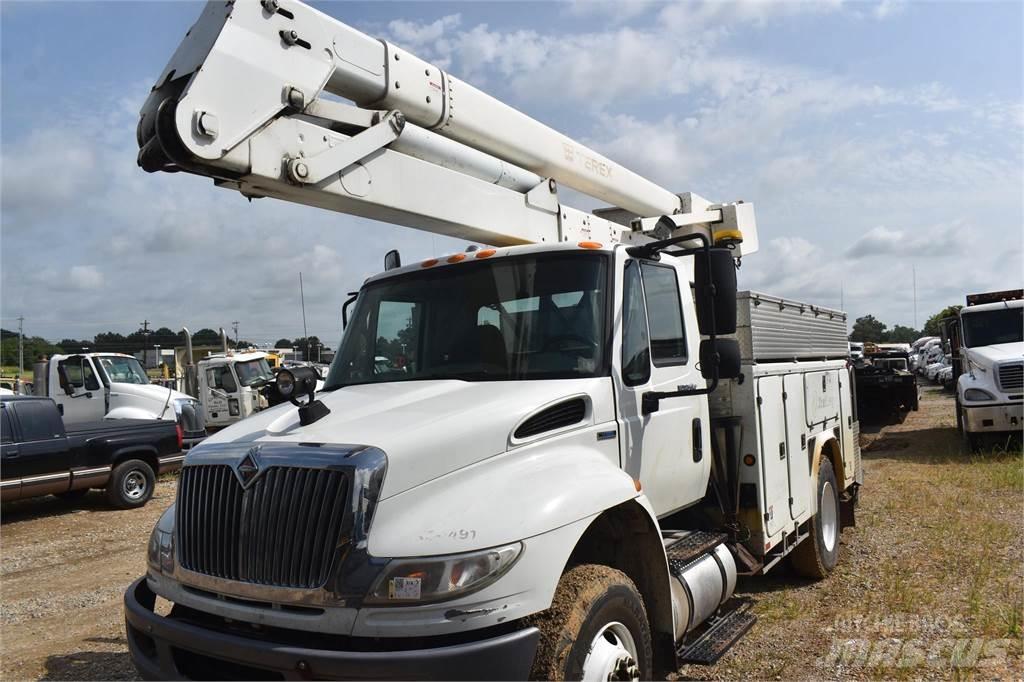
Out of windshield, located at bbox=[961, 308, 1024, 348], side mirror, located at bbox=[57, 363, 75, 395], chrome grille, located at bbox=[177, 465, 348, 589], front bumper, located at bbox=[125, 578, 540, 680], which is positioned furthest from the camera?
side mirror, located at bbox=[57, 363, 75, 395]

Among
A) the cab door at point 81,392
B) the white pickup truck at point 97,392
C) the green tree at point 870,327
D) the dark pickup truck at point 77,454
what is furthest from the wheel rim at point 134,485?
the green tree at point 870,327

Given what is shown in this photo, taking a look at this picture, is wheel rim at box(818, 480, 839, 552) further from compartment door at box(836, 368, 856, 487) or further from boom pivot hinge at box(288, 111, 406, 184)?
boom pivot hinge at box(288, 111, 406, 184)

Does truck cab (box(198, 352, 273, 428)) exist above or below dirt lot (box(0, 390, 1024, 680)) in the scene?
above

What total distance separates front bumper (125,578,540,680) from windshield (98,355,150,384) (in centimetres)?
1396

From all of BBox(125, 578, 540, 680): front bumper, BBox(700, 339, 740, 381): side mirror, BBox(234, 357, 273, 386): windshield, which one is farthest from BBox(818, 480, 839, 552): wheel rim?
BBox(234, 357, 273, 386): windshield

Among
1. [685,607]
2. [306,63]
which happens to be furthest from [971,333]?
[306,63]

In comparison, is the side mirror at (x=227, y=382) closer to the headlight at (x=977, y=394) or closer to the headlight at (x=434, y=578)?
the headlight at (x=977, y=394)

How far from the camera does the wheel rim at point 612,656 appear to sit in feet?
10.1

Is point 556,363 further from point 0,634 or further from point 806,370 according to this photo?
point 0,634

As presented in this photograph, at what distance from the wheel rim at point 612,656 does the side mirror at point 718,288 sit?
1579 millimetres

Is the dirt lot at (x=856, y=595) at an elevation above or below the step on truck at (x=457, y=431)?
below

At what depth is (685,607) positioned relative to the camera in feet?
13.4

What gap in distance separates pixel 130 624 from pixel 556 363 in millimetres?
2268

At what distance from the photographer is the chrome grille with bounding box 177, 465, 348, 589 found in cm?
290
